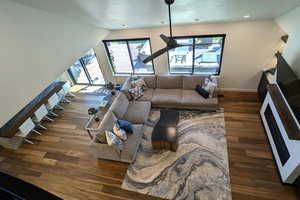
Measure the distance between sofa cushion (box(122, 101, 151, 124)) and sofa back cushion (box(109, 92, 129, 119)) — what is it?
136mm

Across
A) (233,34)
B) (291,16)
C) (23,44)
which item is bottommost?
(233,34)

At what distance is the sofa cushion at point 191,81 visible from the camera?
5.00 meters

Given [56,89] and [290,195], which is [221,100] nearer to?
[290,195]

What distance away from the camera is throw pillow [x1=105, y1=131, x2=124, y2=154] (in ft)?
10.6

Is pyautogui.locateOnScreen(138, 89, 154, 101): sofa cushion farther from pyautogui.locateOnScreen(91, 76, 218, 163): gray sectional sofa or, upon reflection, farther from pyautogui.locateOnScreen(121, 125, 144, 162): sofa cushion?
pyautogui.locateOnScreen(121, 125, 144, 162): sofa cushion

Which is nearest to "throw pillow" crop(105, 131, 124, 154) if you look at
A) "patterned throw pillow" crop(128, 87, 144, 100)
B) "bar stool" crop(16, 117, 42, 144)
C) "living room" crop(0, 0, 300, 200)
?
"living room" crop(0, 0, 300, 200)

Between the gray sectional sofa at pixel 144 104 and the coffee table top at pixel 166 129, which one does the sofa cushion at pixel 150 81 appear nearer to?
the gray sectional sofa at pixel 144 104

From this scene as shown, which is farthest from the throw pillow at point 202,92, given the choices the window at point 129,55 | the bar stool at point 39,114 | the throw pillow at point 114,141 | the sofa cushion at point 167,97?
the bar stool at point 39,114

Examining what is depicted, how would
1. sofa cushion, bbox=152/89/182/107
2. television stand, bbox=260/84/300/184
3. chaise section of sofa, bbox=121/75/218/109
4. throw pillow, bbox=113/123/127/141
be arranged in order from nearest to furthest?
television stand, bbox=260/84/300/184
throw pillow, bbox=113/123/127/141
chaise section of sofa, bbox=121/75/218/109
sofa cushion, bbox=152/89/182/107

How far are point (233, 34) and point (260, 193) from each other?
14.0 feet

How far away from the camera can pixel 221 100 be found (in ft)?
16.9

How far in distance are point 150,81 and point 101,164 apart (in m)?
3.11

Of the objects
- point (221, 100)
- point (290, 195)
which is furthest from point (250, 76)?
point (290, 195)

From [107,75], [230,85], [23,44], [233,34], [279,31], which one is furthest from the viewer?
[107,75]
